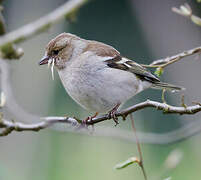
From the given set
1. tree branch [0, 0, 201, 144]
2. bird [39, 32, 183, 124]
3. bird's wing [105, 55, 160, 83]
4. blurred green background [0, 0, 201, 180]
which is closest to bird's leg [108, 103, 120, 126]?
bird [39, 32, 183, 124]

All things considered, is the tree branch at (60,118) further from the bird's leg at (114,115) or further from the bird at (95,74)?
the bird at (95,74)

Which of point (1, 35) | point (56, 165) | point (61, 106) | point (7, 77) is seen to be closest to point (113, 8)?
point (61, 106)

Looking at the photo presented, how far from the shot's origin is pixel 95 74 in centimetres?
355

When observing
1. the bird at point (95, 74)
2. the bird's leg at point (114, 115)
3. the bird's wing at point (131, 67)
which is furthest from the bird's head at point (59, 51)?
the bird's leg at point (114, 115)

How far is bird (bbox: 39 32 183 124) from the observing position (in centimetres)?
344

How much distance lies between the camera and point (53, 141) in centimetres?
674

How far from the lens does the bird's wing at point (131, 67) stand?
385cm

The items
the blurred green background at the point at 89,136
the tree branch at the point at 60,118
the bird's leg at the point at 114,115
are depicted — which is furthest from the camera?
the blurred green background at the point at 89,136

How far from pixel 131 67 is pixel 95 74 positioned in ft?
1.72

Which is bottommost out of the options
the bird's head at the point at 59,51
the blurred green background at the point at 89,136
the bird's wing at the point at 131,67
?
the blurred green background at the point at 89,136

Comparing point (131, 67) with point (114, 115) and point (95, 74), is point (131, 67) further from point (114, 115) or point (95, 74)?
point (114, 115)

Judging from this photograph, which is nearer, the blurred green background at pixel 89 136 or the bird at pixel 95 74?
the bird at pixel 95 74

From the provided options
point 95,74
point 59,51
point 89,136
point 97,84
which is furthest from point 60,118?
point 89,136

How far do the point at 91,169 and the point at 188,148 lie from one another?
1.58 meters
